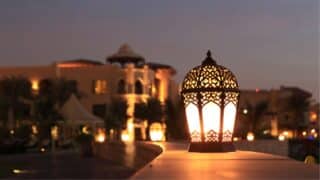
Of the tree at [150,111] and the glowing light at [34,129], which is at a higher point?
the tree at [150,111]

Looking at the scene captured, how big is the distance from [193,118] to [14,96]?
44.2 meters

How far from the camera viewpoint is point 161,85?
71.4 meters

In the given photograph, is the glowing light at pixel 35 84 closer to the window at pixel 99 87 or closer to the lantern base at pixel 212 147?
the window at pixel 99 87

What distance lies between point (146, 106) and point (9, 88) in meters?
12.4

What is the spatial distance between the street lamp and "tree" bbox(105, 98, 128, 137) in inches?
1752

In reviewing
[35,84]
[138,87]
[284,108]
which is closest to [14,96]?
[35,84]

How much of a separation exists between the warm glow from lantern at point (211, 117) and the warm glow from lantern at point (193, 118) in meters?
0.12

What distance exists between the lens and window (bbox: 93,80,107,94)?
6348cm

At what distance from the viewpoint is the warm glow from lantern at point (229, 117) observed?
11.2 metres

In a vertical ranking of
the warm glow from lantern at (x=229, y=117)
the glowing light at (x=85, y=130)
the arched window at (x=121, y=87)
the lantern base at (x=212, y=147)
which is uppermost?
the arched window at (x=121, y=87)

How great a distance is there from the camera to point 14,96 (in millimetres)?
53844

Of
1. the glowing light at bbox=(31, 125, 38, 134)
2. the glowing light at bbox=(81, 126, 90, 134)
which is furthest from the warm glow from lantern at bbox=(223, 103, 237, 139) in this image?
the glowing light at bbox=(31, 125, 38, 134)

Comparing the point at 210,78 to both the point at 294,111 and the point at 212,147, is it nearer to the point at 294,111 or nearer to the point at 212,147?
the point at 212,147

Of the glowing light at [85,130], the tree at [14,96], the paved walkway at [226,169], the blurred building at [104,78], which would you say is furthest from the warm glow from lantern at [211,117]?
the blurred building at [104,78]
